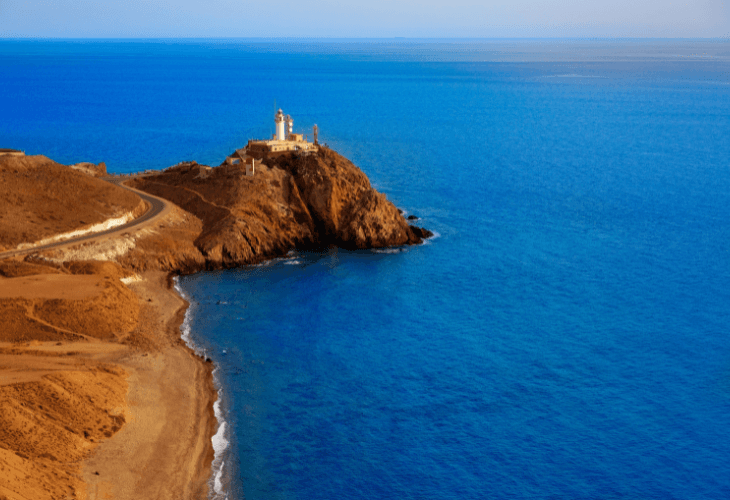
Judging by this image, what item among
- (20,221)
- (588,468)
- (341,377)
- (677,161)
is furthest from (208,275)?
(677,161)

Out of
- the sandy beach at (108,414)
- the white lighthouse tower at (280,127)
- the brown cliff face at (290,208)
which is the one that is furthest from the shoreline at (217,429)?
the white lighthouse tower at (280,127)

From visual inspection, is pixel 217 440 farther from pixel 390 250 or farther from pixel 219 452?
pixel 390 250

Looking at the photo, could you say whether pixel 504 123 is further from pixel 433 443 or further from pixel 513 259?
pixel 433 443

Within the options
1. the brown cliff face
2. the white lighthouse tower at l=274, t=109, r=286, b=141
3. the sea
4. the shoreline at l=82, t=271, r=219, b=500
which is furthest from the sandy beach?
the white lighthouse tower at l=274, t=109, r=286, b=141

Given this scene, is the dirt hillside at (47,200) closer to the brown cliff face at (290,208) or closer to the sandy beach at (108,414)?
the brown cliff face at (290,208)

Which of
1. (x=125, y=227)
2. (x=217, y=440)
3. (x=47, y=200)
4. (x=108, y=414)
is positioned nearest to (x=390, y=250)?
(x=125, y=227)
